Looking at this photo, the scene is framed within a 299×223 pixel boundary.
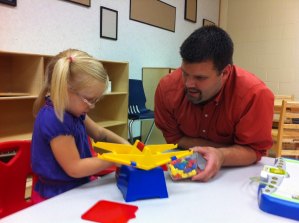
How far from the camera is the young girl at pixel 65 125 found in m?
0.98

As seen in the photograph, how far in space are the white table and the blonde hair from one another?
0.27 meters

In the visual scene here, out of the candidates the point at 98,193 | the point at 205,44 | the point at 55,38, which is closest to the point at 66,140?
the point at 98,193

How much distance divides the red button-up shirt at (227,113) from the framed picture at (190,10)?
3.60m

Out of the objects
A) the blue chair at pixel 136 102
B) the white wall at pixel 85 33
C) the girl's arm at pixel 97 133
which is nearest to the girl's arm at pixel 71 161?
the girl's arm at pixel 97 133

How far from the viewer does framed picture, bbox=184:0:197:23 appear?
4.82 m

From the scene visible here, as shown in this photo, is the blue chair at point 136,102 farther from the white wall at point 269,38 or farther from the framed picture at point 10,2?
the white wall at point 269,38

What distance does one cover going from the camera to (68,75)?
3.32ft

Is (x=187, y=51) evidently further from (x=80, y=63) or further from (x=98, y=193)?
(x=98, y=193)

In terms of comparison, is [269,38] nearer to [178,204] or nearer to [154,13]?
[154,13]

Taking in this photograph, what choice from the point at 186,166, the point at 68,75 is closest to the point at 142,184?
the point at 186,166

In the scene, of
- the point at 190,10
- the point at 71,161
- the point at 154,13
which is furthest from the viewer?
the point at 190,10

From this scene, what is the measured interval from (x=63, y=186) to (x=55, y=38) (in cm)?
214

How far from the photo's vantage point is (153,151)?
0.98 m

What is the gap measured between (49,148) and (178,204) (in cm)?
49
